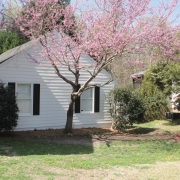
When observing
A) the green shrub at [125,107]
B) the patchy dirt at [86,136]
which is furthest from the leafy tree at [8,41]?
the patchy dirt at [86,136]

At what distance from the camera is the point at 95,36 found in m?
10.8

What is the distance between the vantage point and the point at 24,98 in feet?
43.5

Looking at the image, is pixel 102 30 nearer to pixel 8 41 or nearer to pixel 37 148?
pixel 37 148

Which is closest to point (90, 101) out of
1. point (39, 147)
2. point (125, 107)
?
point (125, 107)

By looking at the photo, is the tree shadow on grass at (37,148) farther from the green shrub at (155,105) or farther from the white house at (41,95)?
the green shrub at (155,105)

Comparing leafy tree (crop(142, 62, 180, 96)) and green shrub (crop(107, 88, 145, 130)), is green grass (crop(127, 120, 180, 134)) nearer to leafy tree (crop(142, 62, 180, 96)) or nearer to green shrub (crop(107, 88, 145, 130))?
green shrub (crop(107, 88, 145, 130))

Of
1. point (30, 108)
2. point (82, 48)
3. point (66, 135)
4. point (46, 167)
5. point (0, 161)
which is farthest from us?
point (30, 108)

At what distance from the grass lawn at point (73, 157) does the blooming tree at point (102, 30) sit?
3337 mm

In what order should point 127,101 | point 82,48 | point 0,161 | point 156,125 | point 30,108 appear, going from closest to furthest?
point 0,161 < point 82,48 < point 30,108 < point 127,101 < point 156,125

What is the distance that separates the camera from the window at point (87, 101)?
48.9 feet

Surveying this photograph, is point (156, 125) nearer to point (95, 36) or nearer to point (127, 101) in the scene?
point (127, 101)

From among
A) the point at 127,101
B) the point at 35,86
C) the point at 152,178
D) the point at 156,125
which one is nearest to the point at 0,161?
the point at 152,178

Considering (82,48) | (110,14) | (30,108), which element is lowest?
(30,108)

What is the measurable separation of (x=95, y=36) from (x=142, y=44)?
1.89 metres
